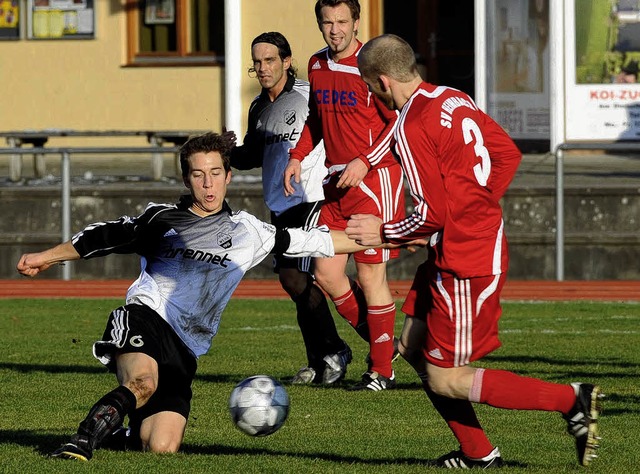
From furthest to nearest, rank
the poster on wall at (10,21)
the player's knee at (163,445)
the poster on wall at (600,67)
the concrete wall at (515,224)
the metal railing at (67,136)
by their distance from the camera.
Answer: the poster on wall at (10,21), the poster on wall at (600,67), the metal railing at (67,136), the concrete wall at (515,224), the player's knee at (163,445)

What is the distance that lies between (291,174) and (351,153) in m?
0.41

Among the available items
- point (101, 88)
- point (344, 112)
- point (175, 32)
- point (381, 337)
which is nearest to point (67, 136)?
point (101, 88)

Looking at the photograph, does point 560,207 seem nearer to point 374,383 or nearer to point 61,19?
point 374,383

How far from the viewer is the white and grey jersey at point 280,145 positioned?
30.8 feet

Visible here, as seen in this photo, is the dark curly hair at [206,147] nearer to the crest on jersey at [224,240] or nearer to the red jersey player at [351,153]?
the crest on jersey at [224,240]

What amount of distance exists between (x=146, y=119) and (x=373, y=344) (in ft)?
49.0

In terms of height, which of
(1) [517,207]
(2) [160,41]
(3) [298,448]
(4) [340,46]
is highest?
(2) [160,41]

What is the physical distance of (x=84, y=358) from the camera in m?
10.2

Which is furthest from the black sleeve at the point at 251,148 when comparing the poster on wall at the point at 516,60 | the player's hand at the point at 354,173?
the poster on wall at the point at 516,60

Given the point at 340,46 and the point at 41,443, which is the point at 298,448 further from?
the point at 340,46

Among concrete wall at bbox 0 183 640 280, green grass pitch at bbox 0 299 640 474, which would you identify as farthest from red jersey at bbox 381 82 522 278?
concrete wall at bbox 0 183 640 280

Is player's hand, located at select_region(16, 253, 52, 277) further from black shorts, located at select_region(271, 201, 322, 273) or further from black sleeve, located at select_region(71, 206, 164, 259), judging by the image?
black shorts, located at select_region(271, 201, 322, 273)

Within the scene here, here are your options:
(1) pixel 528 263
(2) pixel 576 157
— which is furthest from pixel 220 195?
(2) pixel 576 157

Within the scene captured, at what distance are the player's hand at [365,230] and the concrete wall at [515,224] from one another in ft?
30.5
